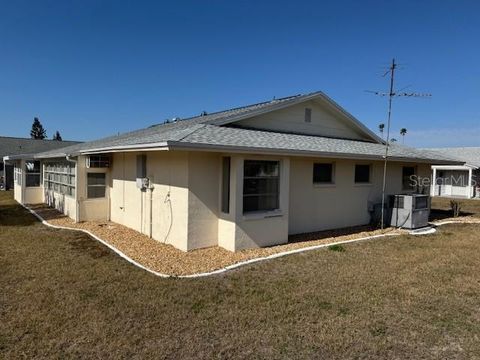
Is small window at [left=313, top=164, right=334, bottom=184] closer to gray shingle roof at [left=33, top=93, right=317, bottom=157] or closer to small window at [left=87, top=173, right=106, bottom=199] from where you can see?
gray shingle roof at [left=33, top=93, right=317, bottom=157]

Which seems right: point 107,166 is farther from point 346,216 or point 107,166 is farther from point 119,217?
point 346,216

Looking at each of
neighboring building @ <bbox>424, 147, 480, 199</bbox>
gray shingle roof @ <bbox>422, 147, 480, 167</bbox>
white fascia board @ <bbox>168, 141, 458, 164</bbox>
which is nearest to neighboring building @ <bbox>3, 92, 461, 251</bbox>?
white fascia board @ <bbox>168, 141, 458, 164</bbox>

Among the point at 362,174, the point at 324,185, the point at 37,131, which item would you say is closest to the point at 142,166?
Result: the point at 324,185

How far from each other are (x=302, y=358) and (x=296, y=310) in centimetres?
121

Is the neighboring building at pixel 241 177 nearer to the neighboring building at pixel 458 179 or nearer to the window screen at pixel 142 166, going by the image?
the window screen at pixel 142 166

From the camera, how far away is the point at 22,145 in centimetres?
3262

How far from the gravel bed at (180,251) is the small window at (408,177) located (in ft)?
11.6

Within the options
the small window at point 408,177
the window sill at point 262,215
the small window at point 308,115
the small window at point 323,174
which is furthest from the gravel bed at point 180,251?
the small window at point 308,115

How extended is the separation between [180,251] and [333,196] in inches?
222

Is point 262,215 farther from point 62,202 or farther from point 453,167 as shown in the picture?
point 453,167

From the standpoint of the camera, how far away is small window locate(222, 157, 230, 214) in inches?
339

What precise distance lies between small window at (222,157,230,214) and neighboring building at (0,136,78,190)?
83.7ft

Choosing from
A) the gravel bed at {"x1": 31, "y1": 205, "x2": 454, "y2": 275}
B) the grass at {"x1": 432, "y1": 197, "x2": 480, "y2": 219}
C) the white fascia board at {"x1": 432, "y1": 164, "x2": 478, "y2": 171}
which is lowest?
the grass at {"x1": 432, "y1": 197, "x2": 480, "y2": 219}

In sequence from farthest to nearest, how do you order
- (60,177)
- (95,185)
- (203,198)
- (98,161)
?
(60,177) < (95,185) < (98,161) < (203,198)
